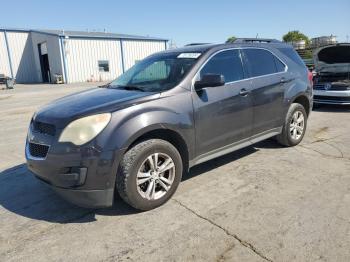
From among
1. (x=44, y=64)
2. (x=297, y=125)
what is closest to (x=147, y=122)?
(x=297, y=125)

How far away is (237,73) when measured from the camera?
4598mm

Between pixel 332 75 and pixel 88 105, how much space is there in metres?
8.52

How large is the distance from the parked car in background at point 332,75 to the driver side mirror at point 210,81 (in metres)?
6.60

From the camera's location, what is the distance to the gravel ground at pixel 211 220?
9.40 feet

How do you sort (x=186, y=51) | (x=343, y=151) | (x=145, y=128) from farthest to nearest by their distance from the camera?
(x=343, y=151) → (x=186, y=51) → (x=145, y=128)

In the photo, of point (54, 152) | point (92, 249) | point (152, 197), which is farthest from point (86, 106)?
point (92, 249)

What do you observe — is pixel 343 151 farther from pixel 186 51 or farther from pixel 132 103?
pixel 132 103

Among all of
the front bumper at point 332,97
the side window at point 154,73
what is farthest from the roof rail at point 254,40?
the front bumper at point 332,97

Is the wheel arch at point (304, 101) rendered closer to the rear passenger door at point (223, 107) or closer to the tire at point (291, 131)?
the tire at point (291, 131)

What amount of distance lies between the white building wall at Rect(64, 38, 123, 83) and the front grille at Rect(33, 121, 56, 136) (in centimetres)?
2864

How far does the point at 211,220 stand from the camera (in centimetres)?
336

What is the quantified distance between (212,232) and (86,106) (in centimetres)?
182

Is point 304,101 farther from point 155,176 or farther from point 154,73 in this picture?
point 155,176

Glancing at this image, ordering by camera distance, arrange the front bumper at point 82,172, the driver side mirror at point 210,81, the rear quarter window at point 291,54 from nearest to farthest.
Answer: the front bumper at point 82,172
the driver side mirror at point 210,81
the rear quarter window at point 291,54
